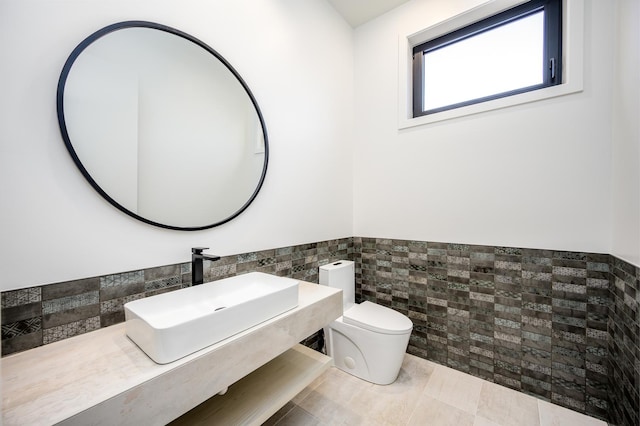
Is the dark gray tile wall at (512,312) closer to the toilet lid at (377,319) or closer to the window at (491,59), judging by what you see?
the toilet lid at (377,319)

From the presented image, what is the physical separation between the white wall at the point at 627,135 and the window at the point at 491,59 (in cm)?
34

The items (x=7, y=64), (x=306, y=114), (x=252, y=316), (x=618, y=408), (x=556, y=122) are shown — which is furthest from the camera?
(x=306, y=114)

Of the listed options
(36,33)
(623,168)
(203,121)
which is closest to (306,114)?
(203,121)

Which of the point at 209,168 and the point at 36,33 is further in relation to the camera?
the point at 209,168

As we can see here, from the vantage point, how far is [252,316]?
98 centimetres

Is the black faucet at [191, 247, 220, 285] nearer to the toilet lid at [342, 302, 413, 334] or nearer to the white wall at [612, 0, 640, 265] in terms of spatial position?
the toilet lid at [342, 302, 413, 334]

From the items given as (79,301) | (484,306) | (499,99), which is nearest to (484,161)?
(499,99)

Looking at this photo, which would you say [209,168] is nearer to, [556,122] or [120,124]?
[120,124]

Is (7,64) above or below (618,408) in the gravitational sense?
above

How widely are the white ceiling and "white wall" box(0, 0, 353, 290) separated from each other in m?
0.08

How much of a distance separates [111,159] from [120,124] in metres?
0.16

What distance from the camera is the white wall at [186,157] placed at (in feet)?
2.79

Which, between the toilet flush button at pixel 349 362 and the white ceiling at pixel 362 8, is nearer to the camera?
the toilet flush button at pixel 349 362

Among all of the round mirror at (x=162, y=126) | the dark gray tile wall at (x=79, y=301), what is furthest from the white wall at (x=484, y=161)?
the dark gray tile wall at (x=79, y=301)
